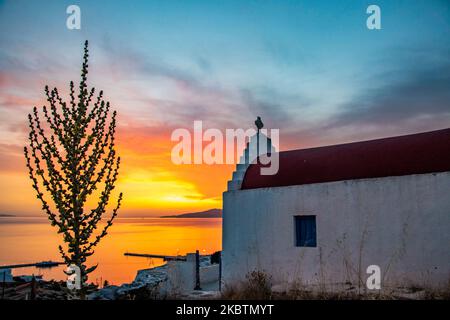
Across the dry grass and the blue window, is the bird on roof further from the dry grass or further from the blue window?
the dry grass

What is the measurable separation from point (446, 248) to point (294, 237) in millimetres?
4511

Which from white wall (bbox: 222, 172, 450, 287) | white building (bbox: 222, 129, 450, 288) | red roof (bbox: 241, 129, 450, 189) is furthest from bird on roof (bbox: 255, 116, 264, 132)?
white wall (bbox: 222, 172, 450, 287)

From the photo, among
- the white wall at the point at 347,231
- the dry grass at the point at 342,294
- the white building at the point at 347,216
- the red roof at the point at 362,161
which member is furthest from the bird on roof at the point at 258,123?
the dry grass at the point at 342,294

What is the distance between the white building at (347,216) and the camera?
10.9 m

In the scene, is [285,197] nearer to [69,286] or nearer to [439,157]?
[439,157]

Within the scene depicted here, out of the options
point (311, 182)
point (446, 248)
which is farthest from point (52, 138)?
point (446, 248)

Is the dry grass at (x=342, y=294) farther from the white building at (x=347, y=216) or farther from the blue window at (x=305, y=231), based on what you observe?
the blue window at (x=305, y=231)

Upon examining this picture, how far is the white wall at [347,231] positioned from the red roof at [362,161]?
457 mm

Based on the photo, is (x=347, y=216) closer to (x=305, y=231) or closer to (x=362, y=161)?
(x=305, y=231)

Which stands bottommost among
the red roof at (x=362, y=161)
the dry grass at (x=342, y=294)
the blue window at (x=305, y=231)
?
the dry grass at (x=342, y=294)

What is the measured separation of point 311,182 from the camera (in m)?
13.5

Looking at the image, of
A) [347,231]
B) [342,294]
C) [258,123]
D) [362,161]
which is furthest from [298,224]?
[258,123]

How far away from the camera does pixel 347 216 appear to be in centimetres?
1223

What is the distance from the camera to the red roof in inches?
457
